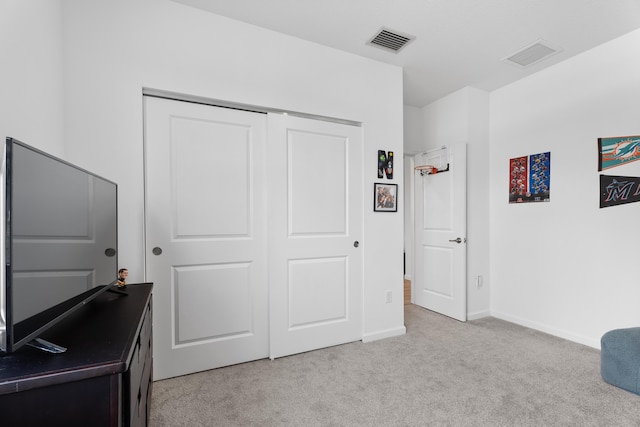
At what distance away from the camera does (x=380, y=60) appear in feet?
9.50

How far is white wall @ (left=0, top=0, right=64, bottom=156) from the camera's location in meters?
1.24

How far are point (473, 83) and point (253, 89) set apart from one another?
8.33 feet

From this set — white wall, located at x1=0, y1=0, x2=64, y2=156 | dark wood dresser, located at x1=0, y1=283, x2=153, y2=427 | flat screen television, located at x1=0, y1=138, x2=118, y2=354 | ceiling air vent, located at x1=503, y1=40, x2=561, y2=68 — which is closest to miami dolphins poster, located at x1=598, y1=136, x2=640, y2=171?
ceiling air vent, located at x1=503, y1=40, x2=561, y2=68

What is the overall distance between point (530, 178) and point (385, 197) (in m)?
1.63

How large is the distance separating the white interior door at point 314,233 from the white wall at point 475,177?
4.96 feet

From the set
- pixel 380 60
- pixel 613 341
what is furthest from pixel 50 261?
pixel 613 341

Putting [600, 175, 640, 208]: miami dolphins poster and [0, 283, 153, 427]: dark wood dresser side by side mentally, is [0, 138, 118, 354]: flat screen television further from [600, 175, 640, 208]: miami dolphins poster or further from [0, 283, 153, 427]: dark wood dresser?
[600, 175, 640, 208]: miami dolphins poster

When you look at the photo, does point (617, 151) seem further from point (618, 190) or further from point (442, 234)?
point (442, 234)

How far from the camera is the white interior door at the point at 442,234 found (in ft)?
11.1

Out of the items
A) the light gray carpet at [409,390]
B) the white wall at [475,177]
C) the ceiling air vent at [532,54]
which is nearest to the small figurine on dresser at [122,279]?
the light gray carpet at [409,390]

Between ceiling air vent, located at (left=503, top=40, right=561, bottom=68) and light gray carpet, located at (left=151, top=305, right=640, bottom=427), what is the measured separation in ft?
8.78

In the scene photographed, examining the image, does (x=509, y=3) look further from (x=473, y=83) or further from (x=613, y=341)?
(x=613, y=341)

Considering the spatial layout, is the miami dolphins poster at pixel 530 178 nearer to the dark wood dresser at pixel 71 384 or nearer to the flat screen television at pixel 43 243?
the dark wood dresser at pixel 71 384

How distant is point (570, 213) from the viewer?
284 centimetres
